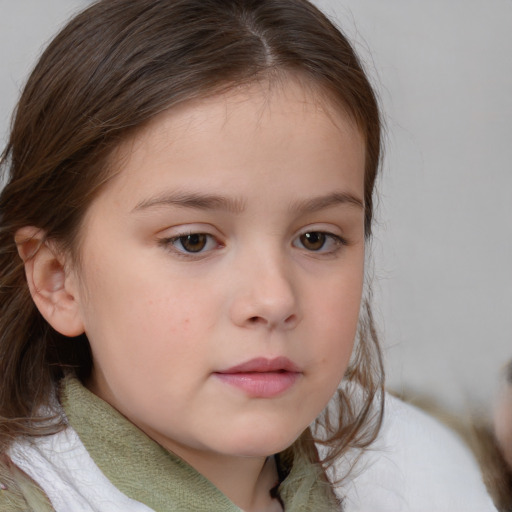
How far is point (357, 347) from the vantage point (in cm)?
172

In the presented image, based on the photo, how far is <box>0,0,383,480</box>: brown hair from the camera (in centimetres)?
123

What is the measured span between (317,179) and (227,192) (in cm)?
12

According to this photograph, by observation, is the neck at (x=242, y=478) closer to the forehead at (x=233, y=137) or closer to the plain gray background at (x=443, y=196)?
the forehead at (x=233, y=137)

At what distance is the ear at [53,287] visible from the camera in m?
1.32

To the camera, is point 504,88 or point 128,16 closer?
point 128,16

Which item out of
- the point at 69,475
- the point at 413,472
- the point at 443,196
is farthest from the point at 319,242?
the point at 443,196

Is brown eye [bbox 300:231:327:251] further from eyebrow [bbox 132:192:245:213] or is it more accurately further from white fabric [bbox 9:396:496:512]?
white fabric [bbox 9:396:496:512]

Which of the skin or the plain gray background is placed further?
the plain gray background


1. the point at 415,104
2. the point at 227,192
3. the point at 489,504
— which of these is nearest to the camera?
the point at 227,192

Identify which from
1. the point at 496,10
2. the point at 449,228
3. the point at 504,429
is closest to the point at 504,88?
the point at 496,10

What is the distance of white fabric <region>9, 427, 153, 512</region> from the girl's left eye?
39 cm

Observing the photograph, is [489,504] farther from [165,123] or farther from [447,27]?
[447,27]

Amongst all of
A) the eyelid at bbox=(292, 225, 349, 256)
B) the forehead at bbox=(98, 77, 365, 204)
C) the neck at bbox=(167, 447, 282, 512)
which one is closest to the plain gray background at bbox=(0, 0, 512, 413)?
the neck at bbox=(167, 447, 282, 512)

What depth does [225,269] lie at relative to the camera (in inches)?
→ 46.6
